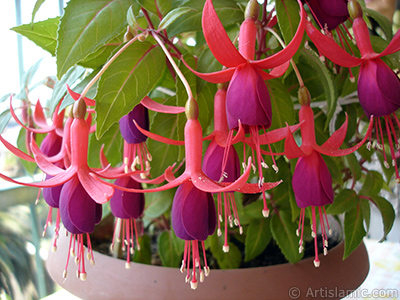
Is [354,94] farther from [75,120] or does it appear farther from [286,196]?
[75,120]

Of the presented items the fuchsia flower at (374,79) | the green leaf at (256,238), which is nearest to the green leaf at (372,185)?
the green leaf at (256,238)

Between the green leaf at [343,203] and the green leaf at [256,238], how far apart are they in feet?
0.32

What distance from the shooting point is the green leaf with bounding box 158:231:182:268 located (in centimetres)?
54

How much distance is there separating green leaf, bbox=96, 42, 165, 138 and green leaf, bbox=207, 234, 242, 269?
0.93ft

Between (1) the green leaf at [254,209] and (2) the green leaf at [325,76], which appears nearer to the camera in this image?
(2) the green leaf at [325,76]

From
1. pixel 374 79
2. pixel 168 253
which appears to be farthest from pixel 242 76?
pixel 168 253

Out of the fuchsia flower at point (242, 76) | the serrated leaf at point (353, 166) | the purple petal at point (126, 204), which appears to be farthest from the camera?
the serrated leaf at point (353, 166)

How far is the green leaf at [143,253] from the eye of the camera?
54 centimetres

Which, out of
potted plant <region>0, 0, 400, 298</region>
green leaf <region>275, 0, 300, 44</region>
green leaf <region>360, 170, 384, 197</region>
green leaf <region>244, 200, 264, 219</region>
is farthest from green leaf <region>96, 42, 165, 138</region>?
green leaf <region>360, 170, 384, 197</region>

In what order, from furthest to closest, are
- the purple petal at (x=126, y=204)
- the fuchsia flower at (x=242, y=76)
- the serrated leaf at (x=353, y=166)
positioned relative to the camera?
the serrated leaf at (x=353, y=166) → the purple petal at (x=126, y=204) → the fuchsia flower at (x=242, y=76)

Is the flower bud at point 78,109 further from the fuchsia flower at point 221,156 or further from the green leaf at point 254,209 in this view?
the green leaf at point 254,209

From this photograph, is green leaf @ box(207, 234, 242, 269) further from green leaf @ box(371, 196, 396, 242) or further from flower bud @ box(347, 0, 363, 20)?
flower bud @ box(347, 0, 363, 20)

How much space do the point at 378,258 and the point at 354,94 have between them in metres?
0.73

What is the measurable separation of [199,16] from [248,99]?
6.5 inches
